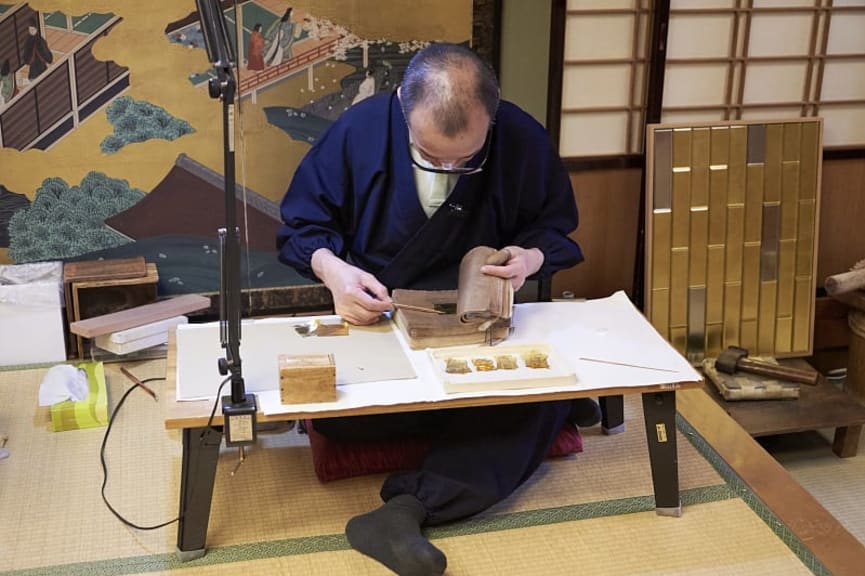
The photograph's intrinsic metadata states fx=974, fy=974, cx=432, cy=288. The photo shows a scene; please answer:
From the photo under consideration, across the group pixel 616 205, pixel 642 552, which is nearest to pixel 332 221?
pixel 642 552

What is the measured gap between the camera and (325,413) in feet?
7.02

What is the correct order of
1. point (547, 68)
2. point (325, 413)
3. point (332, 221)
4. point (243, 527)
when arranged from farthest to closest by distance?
point (547, 68) → point (332, 221) → point (243, 527) → point (325, 413)

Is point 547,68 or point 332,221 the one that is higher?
point 547,68

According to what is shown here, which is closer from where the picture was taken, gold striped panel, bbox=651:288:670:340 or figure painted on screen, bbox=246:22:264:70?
figure painted on screen, bbox=246:22:264:70

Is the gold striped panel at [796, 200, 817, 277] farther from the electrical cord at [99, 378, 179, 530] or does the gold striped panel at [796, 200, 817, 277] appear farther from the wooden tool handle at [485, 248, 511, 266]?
the electrical cord at [99, 378, 179, 530]

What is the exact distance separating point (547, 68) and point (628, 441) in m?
1.57

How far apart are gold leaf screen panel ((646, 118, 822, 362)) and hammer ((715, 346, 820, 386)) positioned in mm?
136

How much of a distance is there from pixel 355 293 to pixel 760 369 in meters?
2.10

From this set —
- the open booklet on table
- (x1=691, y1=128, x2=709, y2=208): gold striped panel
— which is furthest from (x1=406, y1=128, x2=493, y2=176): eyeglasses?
(x1=691, y1=128, x2=709, y2=208): gold striped panel

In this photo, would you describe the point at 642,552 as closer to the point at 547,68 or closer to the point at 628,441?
the point at 628,441

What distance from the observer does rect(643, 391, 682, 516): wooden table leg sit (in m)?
2.41

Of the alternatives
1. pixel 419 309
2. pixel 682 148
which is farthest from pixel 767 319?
pixel 419 309

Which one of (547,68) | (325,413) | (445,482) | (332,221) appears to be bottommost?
(445,482)

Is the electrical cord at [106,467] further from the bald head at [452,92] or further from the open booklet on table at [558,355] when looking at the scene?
the bald head at [452,92]
